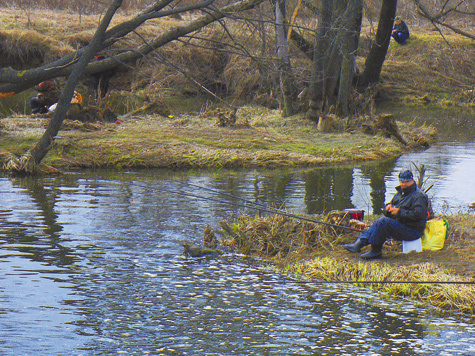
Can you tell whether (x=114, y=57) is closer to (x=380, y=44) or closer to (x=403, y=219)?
(x=403, y=219)

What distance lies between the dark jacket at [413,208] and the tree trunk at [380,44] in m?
12.5

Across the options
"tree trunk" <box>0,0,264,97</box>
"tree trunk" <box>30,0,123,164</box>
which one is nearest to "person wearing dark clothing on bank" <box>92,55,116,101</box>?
"tree trunk" <box>30,0,123,164</box>

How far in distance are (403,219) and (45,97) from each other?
13960mm

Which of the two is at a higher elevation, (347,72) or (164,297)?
(347,72)

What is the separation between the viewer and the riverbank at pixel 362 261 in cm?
735

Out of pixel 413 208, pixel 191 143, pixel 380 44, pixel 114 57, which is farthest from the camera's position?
pixel 380 44

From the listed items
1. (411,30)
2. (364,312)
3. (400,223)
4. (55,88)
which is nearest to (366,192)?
(400,223)

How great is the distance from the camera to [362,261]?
837 centimetres

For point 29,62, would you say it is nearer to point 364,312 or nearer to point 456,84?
point 456,84

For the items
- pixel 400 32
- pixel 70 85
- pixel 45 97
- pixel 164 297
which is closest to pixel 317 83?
pixel 45 97

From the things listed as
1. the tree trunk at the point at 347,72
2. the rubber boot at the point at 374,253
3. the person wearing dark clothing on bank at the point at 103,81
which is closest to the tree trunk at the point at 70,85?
the rubber boot at the point at 374,253

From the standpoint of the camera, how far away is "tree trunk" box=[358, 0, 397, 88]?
21125 mm

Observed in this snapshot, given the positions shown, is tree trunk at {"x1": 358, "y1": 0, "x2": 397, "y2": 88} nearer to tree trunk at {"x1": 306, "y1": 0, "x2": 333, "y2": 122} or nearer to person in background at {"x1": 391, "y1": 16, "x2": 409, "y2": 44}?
tree trunk at {"x1": 306, "y1": 0, "x2": 333, "y2": 122}

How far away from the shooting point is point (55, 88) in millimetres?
19812
